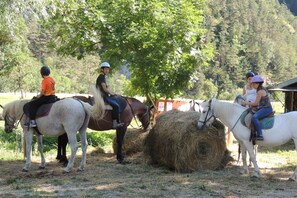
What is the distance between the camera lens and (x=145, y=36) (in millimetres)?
13305

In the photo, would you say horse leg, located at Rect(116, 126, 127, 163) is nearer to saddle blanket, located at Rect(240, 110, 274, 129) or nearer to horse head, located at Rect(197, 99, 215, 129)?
horse head, located at Rect(197, 99, 215, 129)

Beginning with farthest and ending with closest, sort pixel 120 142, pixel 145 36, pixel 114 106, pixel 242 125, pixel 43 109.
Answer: pixel 145 36 → pixel 120 142 → pixel 114 106 → pixel 43 109 → pixel 242 125

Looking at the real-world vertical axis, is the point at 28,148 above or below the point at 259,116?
below

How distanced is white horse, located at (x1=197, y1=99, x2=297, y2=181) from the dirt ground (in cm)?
75

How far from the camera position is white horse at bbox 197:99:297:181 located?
8523mm

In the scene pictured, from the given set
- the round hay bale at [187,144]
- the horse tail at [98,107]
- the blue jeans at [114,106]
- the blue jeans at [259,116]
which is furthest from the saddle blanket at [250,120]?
the blue jeans at [114,106]

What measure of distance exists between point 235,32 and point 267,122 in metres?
110

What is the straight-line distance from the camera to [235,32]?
115m

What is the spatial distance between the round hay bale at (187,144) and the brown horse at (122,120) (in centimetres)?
116

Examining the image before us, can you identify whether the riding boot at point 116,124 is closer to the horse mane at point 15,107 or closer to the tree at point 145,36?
the horse mane at point 15,107

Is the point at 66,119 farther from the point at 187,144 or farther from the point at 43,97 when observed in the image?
the point at 187,144

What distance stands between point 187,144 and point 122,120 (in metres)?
2.38

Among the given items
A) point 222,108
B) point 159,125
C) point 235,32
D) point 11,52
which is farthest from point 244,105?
point 235,32

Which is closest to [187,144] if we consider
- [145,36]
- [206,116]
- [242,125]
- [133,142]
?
[206,116]
